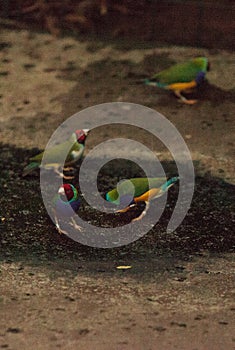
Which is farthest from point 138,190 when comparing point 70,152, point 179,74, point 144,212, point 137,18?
point 137,18

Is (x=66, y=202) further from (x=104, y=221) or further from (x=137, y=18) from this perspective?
(x=137, y=18)

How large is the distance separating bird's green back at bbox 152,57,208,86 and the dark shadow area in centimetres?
85

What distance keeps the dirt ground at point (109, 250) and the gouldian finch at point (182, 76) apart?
191 millimetres

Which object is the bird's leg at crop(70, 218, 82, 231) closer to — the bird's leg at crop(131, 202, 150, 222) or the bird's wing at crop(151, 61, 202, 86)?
the bird's leg at crop(131, 202, 150, 222)

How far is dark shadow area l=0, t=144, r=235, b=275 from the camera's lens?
4.03 metres

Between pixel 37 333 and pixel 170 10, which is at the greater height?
pixel 170 10

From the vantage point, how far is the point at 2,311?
344 centimetres

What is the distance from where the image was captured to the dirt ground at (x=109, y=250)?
3350 mm

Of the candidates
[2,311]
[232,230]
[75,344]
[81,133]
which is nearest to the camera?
[75,344]

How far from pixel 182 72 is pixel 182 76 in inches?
1.0

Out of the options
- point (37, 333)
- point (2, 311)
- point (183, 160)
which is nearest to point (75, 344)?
point (37, 333)

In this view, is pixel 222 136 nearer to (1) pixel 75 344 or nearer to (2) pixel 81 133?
(2) pixel 81 133

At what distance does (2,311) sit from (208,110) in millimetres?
2708

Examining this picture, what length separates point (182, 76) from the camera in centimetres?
556
